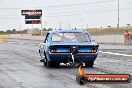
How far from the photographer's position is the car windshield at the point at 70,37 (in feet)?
59.4

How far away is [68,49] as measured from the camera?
17344 millimetres

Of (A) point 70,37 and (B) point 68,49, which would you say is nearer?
(B) point 68,49

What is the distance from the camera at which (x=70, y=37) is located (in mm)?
18328

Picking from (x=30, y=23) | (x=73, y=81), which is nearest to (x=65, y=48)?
(x=73, y=81)

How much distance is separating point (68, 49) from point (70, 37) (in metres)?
1.09

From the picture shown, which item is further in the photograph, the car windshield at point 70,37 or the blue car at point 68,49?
the car windshield at point 70,37

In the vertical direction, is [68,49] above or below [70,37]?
below

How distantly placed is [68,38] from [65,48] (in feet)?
3.06

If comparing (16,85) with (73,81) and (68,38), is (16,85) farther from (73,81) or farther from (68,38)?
(68,38)

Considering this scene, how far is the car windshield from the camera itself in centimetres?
1811

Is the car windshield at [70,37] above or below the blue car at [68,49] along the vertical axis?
above

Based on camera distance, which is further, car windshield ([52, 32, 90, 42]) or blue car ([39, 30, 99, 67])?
car windshield ([52, 32, 90, 42])

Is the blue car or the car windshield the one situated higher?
the car windshield

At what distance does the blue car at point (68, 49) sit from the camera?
56.7 ft
